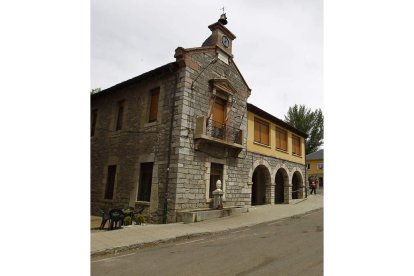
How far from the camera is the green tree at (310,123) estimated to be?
107 ft

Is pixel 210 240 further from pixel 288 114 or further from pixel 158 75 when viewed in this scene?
pixel 288 114

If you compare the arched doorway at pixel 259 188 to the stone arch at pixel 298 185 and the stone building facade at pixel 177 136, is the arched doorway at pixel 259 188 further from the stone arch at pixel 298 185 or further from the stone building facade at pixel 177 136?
the stone arch at pixel 298 185

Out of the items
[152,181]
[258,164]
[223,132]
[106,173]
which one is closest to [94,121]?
[106,173]

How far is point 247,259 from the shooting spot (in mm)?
5094

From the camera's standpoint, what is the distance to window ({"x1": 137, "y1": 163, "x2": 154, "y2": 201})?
10.9 metres

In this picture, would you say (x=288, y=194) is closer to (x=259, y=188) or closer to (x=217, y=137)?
(x=259, y=188)

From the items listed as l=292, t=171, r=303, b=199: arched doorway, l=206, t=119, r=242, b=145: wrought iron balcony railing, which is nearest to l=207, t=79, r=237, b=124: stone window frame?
l=206, t=119, r=242, b=145: wrought iron balcony railing

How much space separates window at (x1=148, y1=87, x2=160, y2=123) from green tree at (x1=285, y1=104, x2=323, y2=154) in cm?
2443

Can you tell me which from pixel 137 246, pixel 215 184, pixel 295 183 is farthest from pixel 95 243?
pixel 295 183

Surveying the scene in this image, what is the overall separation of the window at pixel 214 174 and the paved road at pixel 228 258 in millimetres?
3834

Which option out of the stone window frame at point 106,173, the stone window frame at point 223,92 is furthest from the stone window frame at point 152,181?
the stone window frame at point 223,92

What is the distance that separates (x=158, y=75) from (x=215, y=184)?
16.0 feet

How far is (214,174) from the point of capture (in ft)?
38.3

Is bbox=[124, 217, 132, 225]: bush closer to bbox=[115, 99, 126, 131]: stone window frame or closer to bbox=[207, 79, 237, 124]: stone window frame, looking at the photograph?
bbox=[115, 99, 126, 131]: stone window frame
